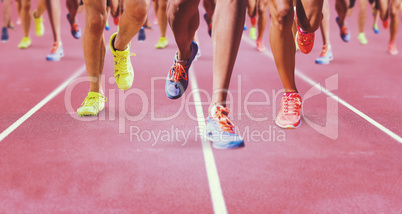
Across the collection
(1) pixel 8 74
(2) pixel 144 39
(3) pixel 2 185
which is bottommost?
(2) pixel 144 39

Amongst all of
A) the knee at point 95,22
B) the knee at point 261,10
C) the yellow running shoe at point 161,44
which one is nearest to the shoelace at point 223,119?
→ the knee at point 95,22

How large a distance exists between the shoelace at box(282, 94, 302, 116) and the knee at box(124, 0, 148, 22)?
44.1 inches

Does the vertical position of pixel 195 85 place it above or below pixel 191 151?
below

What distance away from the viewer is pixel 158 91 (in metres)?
4.32

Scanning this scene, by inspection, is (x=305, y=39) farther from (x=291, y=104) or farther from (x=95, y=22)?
(x=95, y=22)

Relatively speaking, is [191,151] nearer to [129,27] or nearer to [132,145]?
[132,145]

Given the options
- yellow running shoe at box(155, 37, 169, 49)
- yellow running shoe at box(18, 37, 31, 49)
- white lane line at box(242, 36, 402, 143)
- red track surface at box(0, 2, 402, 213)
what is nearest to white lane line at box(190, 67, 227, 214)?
red track surface at box(0, 2, 402, 213)

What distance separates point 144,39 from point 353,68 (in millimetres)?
4523

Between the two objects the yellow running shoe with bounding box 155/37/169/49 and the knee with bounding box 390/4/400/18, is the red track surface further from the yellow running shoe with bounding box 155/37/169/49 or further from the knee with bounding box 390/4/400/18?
the yellow running shoe with bounding box 155/37/169/49

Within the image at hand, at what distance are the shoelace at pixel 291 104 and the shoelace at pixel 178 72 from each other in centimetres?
71

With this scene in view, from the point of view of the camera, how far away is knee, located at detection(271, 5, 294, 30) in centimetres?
283

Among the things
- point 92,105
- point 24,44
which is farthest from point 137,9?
point 24,44

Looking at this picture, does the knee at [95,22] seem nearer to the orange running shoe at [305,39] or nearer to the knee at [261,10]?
the orange running shoe at [305,39]

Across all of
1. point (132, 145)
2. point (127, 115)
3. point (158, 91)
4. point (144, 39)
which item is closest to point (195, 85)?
point (158, 91)
